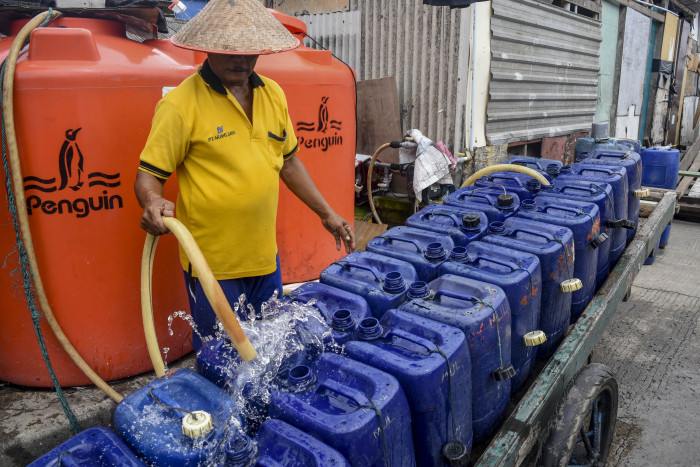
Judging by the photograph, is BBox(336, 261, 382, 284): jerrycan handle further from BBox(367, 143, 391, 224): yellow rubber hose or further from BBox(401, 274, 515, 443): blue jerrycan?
BBox(367, 143, 391, 224): yellow rubber hose

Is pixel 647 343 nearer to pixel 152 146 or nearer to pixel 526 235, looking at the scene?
pixel 526 235

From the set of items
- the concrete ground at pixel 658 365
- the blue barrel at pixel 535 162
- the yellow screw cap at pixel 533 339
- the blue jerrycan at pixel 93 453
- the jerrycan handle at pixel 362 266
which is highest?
the blue barrel at pixel 535 162

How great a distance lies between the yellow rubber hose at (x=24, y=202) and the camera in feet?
7.25

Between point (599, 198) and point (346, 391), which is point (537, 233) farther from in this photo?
point (346, 391)

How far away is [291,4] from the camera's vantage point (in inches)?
281

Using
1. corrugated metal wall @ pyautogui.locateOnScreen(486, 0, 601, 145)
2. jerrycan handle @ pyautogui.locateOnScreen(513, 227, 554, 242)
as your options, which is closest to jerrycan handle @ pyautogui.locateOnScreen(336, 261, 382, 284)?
jerrycan handle @ pyautogui.locateOnScreen(513, 227, 554, 242)

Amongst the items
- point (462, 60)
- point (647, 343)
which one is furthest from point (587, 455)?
point (462, 60)

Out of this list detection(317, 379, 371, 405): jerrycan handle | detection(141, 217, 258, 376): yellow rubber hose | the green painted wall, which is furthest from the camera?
the green painted wall

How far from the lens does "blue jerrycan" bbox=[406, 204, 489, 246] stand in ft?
8.69

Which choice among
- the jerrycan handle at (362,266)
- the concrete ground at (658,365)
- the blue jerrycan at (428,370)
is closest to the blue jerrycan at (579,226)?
the concrete ground at (658,365)

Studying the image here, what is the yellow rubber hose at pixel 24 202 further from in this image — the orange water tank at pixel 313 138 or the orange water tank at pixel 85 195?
the orange water tank at pixel 313 138

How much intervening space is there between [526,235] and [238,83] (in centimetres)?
158

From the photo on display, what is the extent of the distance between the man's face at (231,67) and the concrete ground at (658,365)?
2830 millimetres

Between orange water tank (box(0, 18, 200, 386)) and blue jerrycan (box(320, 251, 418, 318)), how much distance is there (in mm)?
1046
